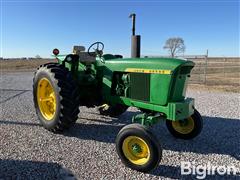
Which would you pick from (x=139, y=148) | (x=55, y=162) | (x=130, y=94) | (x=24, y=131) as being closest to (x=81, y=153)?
(x=55, y=162)

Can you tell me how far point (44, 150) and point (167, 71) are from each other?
2.35 m

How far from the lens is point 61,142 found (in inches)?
196

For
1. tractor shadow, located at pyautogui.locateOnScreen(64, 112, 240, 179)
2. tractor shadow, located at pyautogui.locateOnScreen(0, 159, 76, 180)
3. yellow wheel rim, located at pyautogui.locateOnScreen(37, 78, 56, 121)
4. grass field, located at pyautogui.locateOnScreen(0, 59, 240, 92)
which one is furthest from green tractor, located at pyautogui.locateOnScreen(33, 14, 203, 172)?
grass field, located at pyautogui.locateOnScreen(0, 59, 240, 92)

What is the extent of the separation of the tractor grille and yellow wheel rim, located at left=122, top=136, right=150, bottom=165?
3.04 ft

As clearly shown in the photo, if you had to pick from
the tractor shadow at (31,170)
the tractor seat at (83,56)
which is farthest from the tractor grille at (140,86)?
the tractor shadow at (31,170)

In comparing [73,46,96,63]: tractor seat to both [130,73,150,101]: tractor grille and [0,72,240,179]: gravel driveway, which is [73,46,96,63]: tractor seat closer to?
[130,73,150,101]: tractor grille

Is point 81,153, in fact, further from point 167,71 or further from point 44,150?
point 167,71

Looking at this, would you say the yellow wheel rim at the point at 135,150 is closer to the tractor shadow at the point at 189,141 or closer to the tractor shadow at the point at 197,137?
the tractor shadow at the point at 189,141

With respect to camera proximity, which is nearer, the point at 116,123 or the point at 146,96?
the point at 146,96

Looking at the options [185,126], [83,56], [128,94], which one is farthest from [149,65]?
[83,56]

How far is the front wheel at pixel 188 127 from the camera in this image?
520cm

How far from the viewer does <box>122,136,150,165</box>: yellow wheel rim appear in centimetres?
401

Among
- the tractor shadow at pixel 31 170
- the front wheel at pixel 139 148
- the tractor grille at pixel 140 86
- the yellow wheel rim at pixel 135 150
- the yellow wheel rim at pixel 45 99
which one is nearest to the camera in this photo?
A: the tractor shadow at pixel 31 170

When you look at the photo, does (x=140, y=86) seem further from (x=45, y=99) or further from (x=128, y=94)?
(x=45, y=99)
